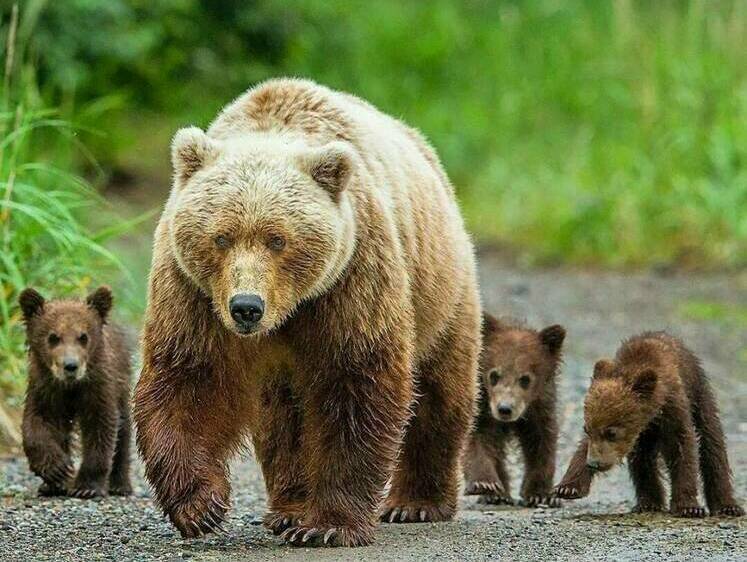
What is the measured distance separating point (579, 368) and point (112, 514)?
545cm

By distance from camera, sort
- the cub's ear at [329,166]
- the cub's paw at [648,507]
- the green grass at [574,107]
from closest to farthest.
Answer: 1. the cub's ear at [329,166]
2. the cub's paw at [648,507]
3. the green grass at [574,107]

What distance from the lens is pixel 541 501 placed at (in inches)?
335

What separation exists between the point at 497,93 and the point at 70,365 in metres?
14.9

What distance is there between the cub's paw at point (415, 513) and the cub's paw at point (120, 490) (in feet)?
5.17

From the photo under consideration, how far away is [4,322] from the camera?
30.5ft

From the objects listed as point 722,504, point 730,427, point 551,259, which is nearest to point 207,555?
point 722,504

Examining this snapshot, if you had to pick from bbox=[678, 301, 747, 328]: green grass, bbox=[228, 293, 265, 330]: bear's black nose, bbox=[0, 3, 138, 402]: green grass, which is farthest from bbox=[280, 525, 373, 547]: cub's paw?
bbox=[678, 301, 747, 328]: green grass

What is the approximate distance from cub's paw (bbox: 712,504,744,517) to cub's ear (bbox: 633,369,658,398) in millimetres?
688

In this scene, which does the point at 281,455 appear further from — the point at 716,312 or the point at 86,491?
the point at 716,312

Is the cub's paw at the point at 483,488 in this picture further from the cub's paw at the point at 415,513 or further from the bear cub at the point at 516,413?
the cub's paw at the point at 415,513

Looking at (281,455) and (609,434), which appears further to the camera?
(609,434)

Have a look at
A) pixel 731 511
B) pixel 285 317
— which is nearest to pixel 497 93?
pixel 731 511

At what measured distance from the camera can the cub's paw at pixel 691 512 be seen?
7.69 meters

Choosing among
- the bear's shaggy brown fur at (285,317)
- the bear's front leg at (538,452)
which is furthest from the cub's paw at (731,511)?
the bear's shaggy brown fur at (285,317)
